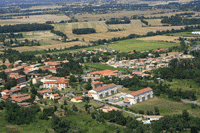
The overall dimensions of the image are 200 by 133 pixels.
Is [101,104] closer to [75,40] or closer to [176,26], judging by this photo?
[75,40]

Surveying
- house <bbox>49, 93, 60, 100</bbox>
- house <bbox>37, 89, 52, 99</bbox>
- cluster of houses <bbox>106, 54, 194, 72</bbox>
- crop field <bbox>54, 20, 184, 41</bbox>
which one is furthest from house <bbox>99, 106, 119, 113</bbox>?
crop field <bbox>54, 20, 184, 41</bbox>

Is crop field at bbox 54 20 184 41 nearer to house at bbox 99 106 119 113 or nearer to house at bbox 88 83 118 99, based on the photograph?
house at bbox 88 83 118 99

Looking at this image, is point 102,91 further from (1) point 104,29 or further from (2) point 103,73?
(1) point 104,29

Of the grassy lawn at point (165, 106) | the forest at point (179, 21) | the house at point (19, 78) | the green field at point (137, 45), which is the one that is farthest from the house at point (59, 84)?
the forest at point (179, 21)

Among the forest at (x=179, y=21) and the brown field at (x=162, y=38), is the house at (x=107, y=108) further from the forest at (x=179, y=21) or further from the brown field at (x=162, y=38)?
the forest at (x=179, y=21)

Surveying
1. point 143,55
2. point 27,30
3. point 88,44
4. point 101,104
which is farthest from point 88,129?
point 27,30

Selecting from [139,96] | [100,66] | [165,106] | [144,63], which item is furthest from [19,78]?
[165,106]
